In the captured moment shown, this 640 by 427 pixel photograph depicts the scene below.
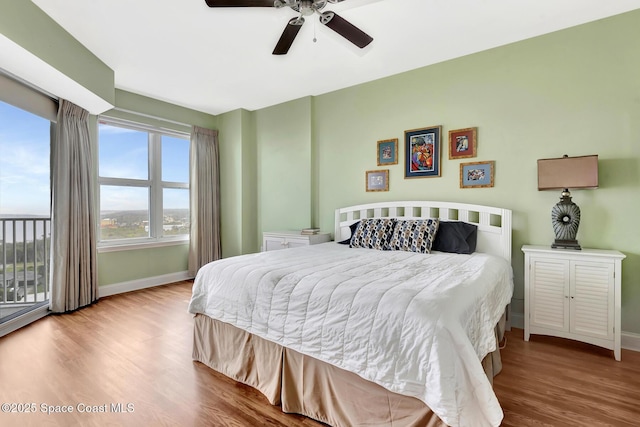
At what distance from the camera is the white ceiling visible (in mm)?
2410

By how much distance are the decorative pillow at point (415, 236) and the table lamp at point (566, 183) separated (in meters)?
0.95

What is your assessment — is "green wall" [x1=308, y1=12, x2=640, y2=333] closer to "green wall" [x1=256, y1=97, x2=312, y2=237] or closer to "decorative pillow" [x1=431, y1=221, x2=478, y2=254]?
"decorative pillow" [x1=431, y1=221, x2=478, y2=254]

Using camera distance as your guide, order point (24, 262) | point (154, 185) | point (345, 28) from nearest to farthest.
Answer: point (345, 28), point (24, 262), point (154, 185)

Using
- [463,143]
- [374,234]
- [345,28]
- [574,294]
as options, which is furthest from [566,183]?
[345,28]

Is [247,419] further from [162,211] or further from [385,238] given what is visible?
[162,211]

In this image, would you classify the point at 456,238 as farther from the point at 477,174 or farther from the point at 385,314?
the point at 385,314

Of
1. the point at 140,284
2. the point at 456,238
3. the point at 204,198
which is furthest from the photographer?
the point at 204,198

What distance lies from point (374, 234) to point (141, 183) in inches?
136

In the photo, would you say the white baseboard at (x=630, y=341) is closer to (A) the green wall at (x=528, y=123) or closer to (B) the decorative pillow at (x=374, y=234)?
(A) the green wall at (x=528, y=123)

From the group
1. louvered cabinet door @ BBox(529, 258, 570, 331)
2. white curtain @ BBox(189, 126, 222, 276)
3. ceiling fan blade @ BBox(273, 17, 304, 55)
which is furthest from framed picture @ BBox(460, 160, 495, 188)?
white curtain @ BBox(189, 126, 222, 276)

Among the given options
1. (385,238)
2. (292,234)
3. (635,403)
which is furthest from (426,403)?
(292,234)

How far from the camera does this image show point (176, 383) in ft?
6.48

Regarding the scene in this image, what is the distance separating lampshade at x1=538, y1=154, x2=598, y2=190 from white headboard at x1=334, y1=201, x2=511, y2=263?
0.42m

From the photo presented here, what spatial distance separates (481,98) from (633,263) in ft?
6.30
